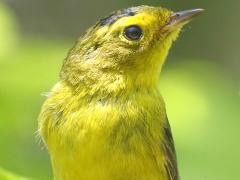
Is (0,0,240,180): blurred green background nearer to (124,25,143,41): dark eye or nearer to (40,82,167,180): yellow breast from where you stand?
(40,82,167,180): yellow breast

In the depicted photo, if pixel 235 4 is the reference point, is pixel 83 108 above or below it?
below

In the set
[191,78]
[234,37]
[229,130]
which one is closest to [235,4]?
[234,37]

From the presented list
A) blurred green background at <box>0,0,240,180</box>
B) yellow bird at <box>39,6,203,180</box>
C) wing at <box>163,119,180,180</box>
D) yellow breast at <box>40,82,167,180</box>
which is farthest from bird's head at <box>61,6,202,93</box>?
blurred green background at <box>0,0,240,180</box>

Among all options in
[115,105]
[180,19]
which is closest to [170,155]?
[115,105]

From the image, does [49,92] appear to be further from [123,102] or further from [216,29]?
[216,29]

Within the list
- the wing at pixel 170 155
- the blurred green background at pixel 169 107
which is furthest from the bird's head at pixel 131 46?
the blurred green background at pixel 169 107

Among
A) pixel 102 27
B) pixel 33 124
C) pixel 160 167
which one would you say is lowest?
pixel 160 167
